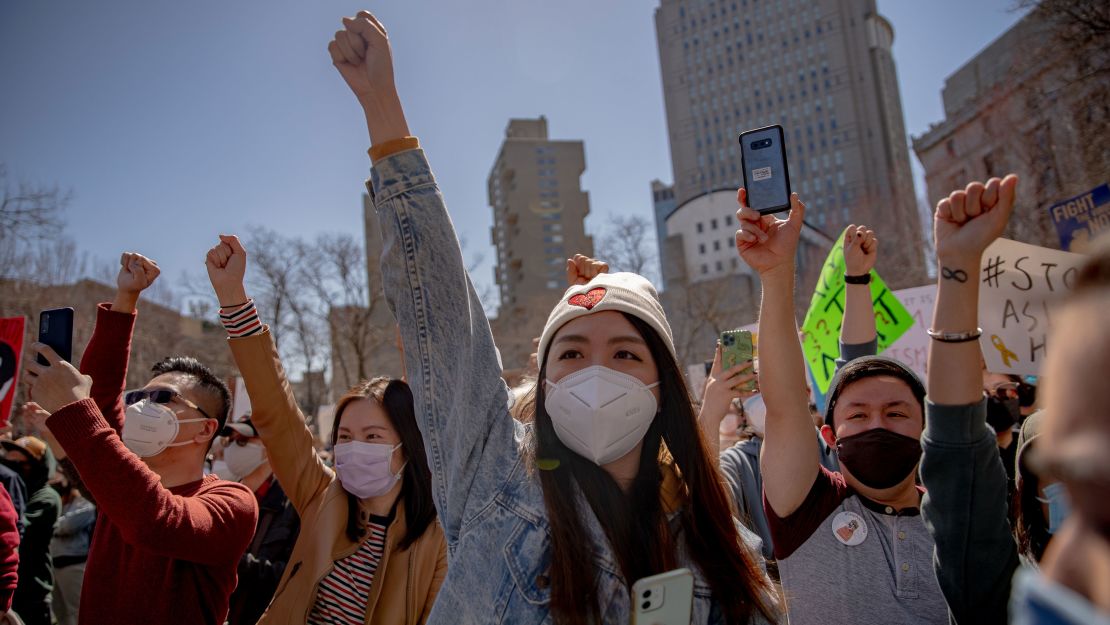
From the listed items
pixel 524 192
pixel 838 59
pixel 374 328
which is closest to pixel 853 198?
pixel 838 59

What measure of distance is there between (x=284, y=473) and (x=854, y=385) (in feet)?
8.33

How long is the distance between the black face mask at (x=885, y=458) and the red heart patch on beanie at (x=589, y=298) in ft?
3.88

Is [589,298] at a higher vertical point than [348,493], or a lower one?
higher

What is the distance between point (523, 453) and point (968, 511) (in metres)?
1.18

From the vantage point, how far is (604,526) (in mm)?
1771

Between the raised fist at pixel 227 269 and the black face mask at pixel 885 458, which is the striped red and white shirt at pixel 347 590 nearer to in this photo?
the raised fist at pixel 227 269

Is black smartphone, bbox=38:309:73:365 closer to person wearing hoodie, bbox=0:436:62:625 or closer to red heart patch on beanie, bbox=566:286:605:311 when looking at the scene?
red heart patch on beanie, bbox=566:286:605:311

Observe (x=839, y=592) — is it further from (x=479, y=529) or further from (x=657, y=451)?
(x=479, y=529)

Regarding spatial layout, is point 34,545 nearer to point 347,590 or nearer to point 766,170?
point 347,590

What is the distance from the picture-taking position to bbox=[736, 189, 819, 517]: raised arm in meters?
2.04

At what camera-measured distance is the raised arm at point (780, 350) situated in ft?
6.71

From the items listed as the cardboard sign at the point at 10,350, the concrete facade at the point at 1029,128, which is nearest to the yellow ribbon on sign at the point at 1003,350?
the cardboard sign at the point at 10,350

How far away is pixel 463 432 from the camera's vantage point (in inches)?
67.4

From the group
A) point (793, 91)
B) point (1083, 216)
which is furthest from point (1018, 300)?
point (793, 91)
